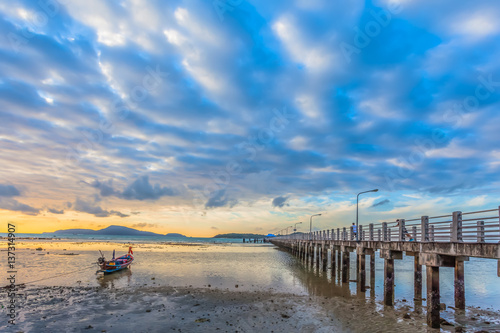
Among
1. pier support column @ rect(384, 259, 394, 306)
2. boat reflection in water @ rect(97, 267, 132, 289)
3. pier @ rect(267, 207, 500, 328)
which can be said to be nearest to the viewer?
pier @ rect(267, 207, 500, 328)

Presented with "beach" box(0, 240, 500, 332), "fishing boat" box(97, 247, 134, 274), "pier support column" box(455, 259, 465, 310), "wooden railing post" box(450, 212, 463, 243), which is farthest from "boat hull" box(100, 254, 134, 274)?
"wooden railing post" box(450, 212, 463, 243)

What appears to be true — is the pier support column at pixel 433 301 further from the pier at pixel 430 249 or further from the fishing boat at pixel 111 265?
the fishing boat at pixel 111 265

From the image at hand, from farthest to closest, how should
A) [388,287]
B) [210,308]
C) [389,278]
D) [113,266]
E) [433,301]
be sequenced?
[113,266], [389,278], [388,287], [210,308], [433,301]

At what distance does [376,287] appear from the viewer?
27375 millimetres

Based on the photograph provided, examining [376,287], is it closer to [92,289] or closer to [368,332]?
[368,332]

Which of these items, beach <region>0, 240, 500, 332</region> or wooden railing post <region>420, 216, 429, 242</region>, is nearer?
beach <region>0, 240, 500, 332</region>

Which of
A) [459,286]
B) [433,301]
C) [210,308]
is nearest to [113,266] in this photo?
[210,308]

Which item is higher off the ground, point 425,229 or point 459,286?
point 425,229

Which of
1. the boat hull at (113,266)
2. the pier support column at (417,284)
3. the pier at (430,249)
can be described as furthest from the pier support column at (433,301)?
the boat hull at (113,266)

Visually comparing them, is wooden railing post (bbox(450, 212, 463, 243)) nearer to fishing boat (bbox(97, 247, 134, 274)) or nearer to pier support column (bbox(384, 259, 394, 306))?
pier support column (bbox(384, 259, 394, 306))

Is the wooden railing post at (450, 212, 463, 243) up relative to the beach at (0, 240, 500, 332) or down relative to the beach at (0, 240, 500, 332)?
up

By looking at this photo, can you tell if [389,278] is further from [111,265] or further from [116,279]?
[111,265]

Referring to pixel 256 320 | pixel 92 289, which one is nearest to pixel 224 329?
pixel 256 320

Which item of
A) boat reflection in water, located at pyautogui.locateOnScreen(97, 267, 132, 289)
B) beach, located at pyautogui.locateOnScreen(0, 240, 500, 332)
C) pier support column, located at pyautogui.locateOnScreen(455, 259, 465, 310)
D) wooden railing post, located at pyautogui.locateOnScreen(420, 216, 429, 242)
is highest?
wooden railing post, located at pyautogui.locateOnScreen(420, 216, 429, 242)
